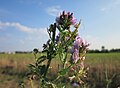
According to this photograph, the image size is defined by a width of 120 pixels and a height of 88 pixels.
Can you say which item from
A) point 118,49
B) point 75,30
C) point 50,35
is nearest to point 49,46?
point 50,35

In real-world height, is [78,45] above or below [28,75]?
above

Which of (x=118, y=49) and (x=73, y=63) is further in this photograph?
Result: (x=118, y=49)

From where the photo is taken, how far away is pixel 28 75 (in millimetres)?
2527

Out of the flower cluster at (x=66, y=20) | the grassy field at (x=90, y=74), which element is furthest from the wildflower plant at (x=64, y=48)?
the grassy field at (x=90, y=74)

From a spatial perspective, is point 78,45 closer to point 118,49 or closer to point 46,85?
point 46,85

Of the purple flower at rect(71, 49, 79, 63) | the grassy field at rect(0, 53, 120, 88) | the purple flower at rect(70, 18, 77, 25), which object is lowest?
the grassy field at rect(0, 53, 120, 88)

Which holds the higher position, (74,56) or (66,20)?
(66,20)

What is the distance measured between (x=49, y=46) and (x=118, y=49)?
3065 inches

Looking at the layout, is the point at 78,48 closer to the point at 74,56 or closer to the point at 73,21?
the point at 74,56

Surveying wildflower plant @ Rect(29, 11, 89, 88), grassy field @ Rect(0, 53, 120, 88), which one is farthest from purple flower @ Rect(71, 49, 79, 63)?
grassy field @ Rect(0, 53, 120, 88)

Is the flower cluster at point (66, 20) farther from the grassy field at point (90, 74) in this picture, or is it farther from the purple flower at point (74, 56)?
the grassy field at point (90, 74)

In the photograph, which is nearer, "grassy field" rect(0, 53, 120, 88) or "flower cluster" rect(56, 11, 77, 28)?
"flower cluster" rect(56, 11, 77, 28)

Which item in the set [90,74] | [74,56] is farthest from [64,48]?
[90,74]

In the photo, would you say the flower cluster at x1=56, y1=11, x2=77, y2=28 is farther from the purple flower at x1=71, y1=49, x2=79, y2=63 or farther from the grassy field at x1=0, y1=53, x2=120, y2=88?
the grassy field at x1=0, y1=53, x2=120, y2=88
